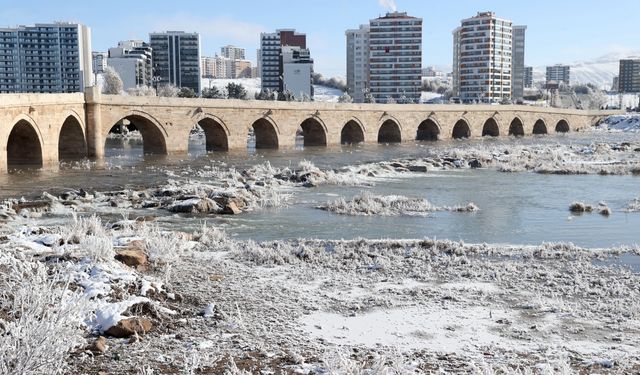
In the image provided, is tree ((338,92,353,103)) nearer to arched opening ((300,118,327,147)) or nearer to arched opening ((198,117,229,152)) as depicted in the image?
arched opening ((300,118,327,147))

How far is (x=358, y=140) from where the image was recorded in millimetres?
38906

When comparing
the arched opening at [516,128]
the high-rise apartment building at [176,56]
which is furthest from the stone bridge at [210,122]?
the high-rise apartment building at [176,56]

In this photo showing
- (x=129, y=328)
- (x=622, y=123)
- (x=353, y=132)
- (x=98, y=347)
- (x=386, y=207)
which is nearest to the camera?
(x=98, y=347)

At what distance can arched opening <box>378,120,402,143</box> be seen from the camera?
1586 inches

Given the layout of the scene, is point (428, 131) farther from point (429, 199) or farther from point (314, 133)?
point (429, 199)

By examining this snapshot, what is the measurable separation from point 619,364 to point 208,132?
28.3m

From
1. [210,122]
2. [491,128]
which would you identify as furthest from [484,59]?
[210,122]

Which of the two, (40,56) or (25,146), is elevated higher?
(40,56)

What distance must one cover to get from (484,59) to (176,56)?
142 ft

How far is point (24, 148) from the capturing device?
23547 mm

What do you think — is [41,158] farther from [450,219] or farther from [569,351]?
[569,351]

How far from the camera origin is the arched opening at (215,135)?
31.3m

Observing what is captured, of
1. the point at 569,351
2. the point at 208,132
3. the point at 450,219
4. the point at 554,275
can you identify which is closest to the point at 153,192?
the point at 450,219

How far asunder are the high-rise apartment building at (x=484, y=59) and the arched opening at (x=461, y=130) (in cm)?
4828
